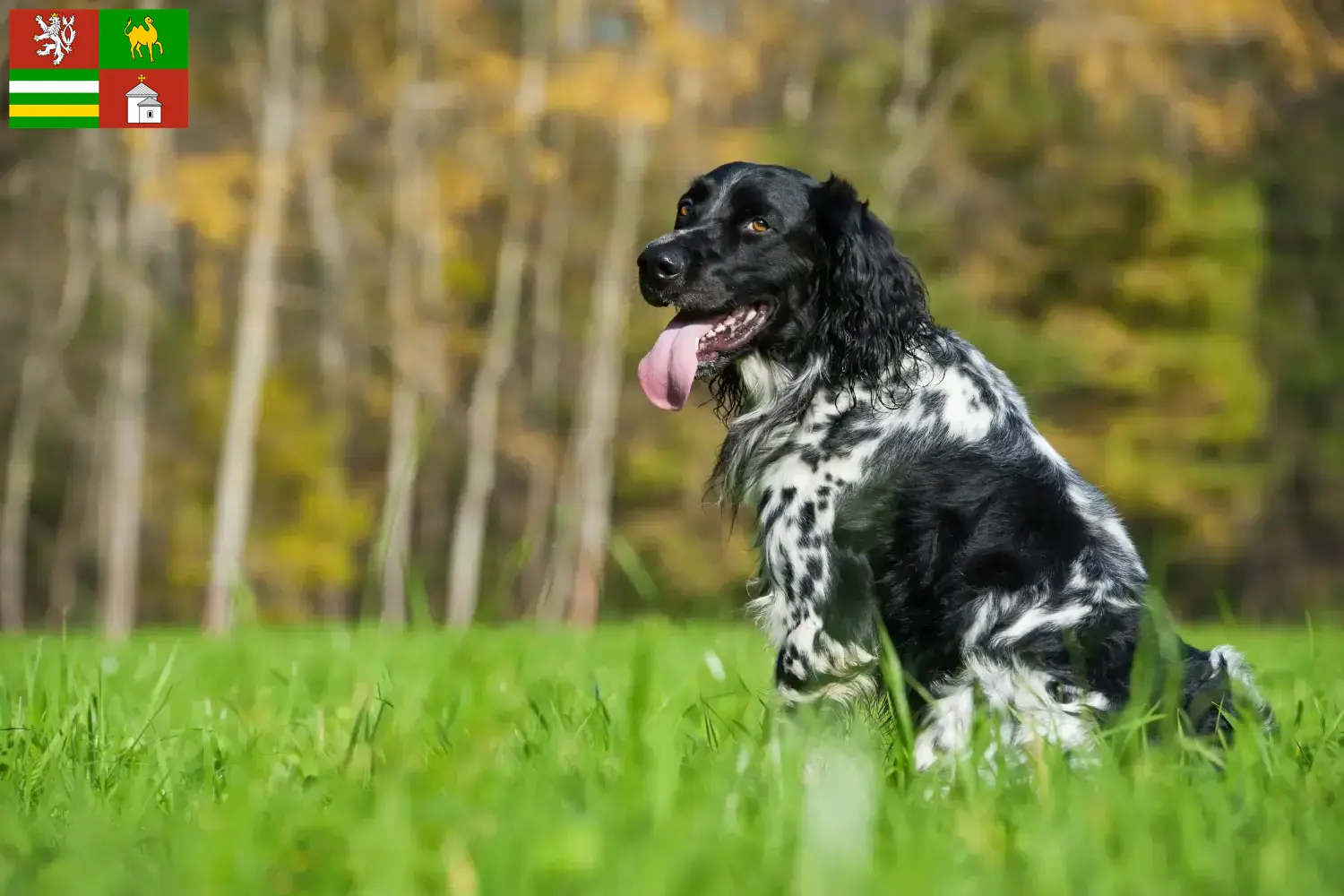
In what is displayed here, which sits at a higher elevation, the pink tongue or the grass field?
the pink tongue

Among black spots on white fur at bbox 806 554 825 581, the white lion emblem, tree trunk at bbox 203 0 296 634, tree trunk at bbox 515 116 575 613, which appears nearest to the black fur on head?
black spots on white fur at bbox 806 554 825 581

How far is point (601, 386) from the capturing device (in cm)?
2111

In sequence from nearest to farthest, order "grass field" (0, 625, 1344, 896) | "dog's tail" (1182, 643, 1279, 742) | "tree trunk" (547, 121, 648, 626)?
1. "grass field" (0, 625, 1344, 896)
2. "dog's tail" (1182, 643, 1279, 742)
3. "tree trunk" (547, 121, 648, 626)

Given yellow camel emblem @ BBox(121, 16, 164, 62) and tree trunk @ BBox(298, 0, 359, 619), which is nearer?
yellow camel emblem @ BBox(121, 16, 164, 62)

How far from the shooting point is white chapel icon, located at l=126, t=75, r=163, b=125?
12.7m

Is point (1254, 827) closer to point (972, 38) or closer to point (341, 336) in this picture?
point (972, 38)

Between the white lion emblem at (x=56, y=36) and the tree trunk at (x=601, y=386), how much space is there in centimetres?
867

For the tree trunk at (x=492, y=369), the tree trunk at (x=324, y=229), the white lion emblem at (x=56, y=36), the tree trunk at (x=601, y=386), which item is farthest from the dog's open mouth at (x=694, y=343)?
the tree trunk at (x=492, y=369)

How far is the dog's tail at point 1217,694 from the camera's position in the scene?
3.32 metres

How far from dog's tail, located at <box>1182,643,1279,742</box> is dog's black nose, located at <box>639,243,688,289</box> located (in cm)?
195

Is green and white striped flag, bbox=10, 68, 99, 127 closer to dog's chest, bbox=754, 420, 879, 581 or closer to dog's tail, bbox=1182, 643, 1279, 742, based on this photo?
dog's chest, bbox=754, 420, 879, 581

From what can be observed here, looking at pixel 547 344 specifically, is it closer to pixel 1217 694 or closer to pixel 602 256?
pixel 602 256

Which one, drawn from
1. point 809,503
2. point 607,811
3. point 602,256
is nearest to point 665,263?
point 809,503

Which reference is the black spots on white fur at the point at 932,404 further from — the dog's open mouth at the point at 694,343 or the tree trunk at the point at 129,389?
the tree trunk at the point at 129,389
